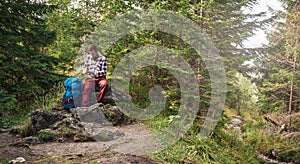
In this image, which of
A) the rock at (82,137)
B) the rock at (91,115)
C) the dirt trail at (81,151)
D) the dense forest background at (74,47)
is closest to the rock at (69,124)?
the rock at (82,137)

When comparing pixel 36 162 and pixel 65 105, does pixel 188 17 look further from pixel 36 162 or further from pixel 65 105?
pixel 36 162

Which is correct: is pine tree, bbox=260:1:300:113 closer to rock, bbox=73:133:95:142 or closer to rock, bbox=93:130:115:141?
rock, bbox=93:130:115:141

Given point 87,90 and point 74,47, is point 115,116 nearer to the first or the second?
point 87,90

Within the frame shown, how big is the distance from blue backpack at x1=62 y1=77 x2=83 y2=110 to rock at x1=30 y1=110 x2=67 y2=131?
2.56 ft

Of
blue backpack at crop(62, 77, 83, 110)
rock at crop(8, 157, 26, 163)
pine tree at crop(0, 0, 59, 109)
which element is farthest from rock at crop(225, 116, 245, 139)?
pine tree at crop(0, 0, 59, 109)

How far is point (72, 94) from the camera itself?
20.0 feet

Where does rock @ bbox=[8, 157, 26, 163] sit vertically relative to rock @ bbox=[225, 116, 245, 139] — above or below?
above

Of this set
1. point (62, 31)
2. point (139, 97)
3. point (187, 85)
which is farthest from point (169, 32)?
point (62, 31)

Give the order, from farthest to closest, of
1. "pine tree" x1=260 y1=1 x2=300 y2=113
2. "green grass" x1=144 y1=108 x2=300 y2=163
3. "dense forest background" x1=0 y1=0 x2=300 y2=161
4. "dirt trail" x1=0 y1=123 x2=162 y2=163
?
1. "pine tree" x1=260 y1=1 x2=300 y2=113
2. "dense forest background" x1=0 y1=0 x2=300 y2=161
3. "green grass" x1=144 y1=108 x2=300 y2=163
4. "dirt trail" x1=0 y1=123 x2=162 y2=163

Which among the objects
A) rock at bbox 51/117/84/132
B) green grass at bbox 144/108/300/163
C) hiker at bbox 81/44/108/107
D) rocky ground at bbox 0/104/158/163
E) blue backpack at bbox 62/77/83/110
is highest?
hiker at bbox 81/44/108/107

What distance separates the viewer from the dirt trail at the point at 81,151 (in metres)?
3.60

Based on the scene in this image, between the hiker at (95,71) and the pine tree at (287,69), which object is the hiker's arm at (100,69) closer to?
the hiker at (95,71)

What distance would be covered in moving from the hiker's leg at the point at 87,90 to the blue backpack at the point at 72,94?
148mm

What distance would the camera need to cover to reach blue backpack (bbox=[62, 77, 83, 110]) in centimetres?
607
